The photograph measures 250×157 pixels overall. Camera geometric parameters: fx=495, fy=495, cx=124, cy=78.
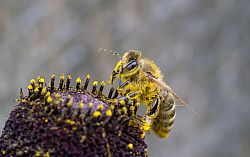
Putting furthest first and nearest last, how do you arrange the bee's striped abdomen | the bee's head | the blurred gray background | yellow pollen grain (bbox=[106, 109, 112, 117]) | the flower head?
the blurred gray background
the bee's striped abdomen
the bee's head
yellow pollen grain (bbox=[106, 109, 112, 117])
the flower head

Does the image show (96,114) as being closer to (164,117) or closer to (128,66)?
(128,66)

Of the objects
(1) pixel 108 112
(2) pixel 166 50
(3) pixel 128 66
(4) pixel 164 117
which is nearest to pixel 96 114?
(1) pixel 108 112

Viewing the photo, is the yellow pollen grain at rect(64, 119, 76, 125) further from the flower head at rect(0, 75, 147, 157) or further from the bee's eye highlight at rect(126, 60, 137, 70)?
the bee's eye highlight at rect(126, 60, 137, 70)

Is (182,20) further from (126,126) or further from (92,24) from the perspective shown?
(126,126)

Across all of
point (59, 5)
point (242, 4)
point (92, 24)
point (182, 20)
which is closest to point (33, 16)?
point (59, 5)

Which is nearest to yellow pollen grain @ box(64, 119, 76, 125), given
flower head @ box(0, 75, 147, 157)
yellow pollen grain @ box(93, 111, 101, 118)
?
flower head @ box(0, 75, 147, 157)

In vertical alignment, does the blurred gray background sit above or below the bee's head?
above

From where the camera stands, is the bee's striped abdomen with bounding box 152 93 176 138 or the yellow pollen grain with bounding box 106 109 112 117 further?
the bee's striped abdomen with bounding box 152 93 176 138

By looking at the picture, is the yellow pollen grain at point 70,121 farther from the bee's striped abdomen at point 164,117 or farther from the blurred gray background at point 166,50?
the blurred gray background at point 166,50
